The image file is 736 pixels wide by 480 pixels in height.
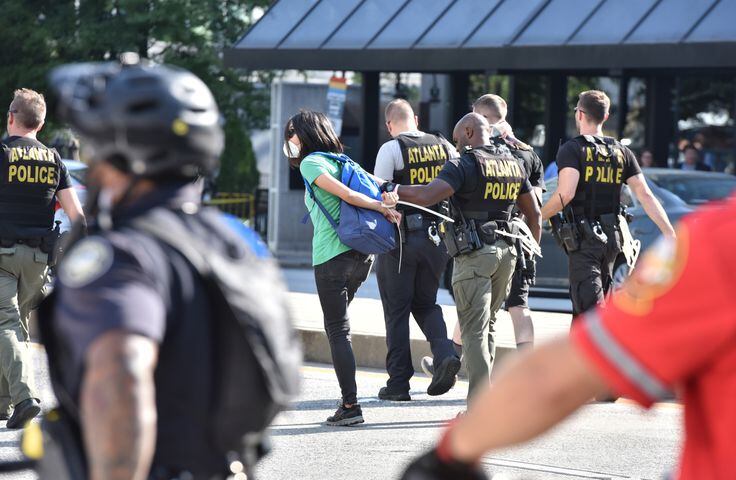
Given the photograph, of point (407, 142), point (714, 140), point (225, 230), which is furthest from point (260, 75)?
point (225, 230)

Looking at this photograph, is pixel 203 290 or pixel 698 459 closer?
pixel 698 459

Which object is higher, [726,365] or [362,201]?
[726,365]

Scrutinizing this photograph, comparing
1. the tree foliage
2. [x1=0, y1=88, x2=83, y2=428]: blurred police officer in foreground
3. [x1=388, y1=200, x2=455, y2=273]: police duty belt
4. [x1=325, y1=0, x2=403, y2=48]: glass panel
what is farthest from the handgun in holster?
the tree foliage

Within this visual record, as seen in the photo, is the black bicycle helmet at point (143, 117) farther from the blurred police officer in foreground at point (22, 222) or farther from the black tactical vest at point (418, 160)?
the black tactical vest at point (418, 160)

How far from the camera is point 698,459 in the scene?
2016 mm

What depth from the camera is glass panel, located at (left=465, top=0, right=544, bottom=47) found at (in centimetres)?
1931

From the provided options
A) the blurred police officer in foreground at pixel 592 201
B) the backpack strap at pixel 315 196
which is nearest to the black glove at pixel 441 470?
the backpack strap at pixel 315 196

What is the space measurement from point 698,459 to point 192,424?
958mm

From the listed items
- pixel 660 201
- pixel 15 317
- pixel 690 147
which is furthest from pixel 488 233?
pixel 690 147

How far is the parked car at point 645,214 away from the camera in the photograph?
13312 millimetres

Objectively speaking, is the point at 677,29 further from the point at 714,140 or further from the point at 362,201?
the point at 362,201

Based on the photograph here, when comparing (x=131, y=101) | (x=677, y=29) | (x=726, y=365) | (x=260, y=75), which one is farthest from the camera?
(x=260, y=75)

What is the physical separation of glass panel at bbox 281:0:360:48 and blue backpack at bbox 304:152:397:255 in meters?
13.6

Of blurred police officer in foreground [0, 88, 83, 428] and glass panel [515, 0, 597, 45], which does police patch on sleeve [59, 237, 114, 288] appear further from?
glass panel [515, 0, 597, 45]
